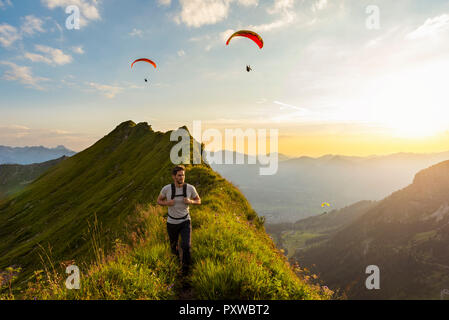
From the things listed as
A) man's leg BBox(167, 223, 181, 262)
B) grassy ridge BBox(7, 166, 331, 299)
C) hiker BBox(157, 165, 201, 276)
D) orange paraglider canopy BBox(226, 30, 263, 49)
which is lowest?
Answer: grassy ridge BBox(7, 166, 331, 299)

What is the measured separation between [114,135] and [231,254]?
94699mm

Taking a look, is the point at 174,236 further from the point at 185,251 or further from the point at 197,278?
the point at 197,278

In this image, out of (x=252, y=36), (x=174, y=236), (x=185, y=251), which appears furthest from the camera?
(x=252, y=36)

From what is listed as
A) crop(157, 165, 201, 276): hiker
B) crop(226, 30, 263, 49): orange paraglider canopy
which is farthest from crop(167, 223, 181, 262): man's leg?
crop(226, 30, 263, 49): orange paraglider canopy

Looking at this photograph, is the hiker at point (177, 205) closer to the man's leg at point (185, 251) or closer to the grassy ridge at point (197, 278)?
the man's leg at point (185, 251)

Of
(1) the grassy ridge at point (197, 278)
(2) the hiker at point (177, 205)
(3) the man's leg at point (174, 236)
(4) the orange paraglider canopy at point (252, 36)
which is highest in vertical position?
(4) the orange paraglider canopy at point (252, 36)

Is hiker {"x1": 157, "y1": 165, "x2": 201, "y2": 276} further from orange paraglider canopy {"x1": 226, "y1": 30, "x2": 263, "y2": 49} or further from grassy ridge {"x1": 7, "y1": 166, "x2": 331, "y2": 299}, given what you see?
orange paraglider canopy {"x1": 226, "y1": 30, "x2": 263, "y2": 49}

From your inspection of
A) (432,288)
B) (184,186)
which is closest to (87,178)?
(184,186)

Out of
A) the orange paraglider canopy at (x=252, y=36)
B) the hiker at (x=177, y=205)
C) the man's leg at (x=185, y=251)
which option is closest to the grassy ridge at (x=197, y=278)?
the man's leg at (x=185, y=251)

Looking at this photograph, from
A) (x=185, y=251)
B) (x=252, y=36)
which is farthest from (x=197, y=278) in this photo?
(x=252, y=36)
